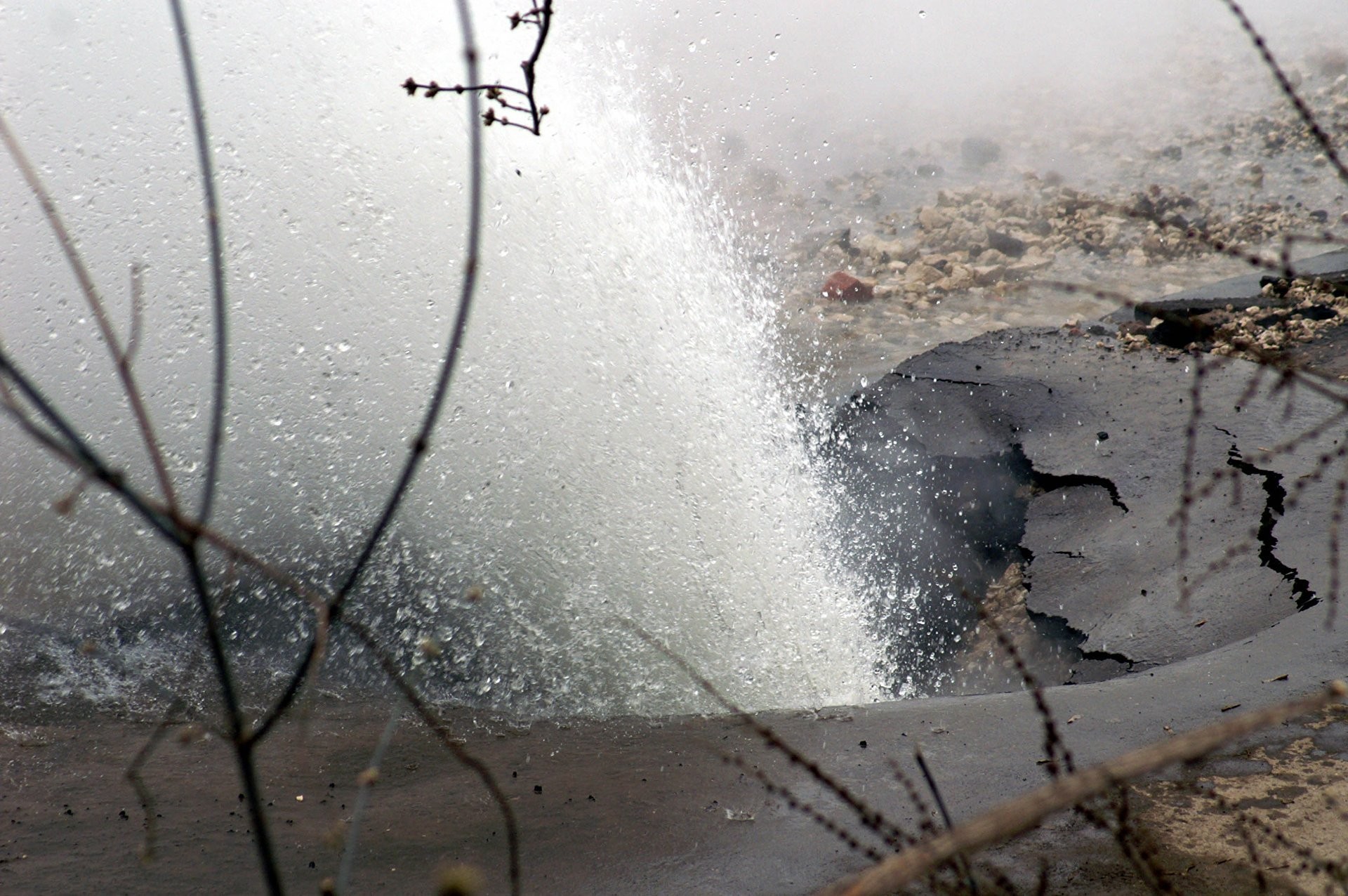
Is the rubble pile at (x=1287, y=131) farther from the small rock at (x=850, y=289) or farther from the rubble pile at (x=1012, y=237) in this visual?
the small rock at (x=850, y=289)

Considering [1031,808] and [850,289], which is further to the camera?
[850,289]

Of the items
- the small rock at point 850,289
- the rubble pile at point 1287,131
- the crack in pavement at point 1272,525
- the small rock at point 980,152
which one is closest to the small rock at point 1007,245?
the small rock at point 850,289

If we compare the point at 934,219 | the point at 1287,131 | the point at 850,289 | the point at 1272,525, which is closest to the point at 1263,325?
the point at 1272,525

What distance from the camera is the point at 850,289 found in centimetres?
920

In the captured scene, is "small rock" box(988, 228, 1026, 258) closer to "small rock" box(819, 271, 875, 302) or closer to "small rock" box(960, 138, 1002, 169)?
"small rock" box(819, 271, 875, 302)

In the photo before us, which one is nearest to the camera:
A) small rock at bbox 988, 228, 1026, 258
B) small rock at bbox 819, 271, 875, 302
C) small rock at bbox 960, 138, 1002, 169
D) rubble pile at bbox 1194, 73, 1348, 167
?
small rock at bbox 819, 271, 875, 302

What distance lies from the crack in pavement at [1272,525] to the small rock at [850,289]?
488 cm

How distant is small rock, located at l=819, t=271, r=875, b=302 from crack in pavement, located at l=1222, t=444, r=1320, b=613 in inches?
192

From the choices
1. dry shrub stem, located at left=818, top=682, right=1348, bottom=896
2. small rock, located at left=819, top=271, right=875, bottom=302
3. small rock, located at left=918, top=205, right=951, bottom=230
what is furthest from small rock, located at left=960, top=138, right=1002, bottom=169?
dry shrub stem, located at left=818, top=682, right=1348, bottom=896

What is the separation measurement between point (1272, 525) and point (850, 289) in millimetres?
5614

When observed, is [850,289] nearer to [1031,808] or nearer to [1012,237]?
[1012,237]

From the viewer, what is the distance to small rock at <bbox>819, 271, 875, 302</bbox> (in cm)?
917

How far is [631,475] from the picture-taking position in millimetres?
4625

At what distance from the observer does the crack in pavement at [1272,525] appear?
11.4ft
